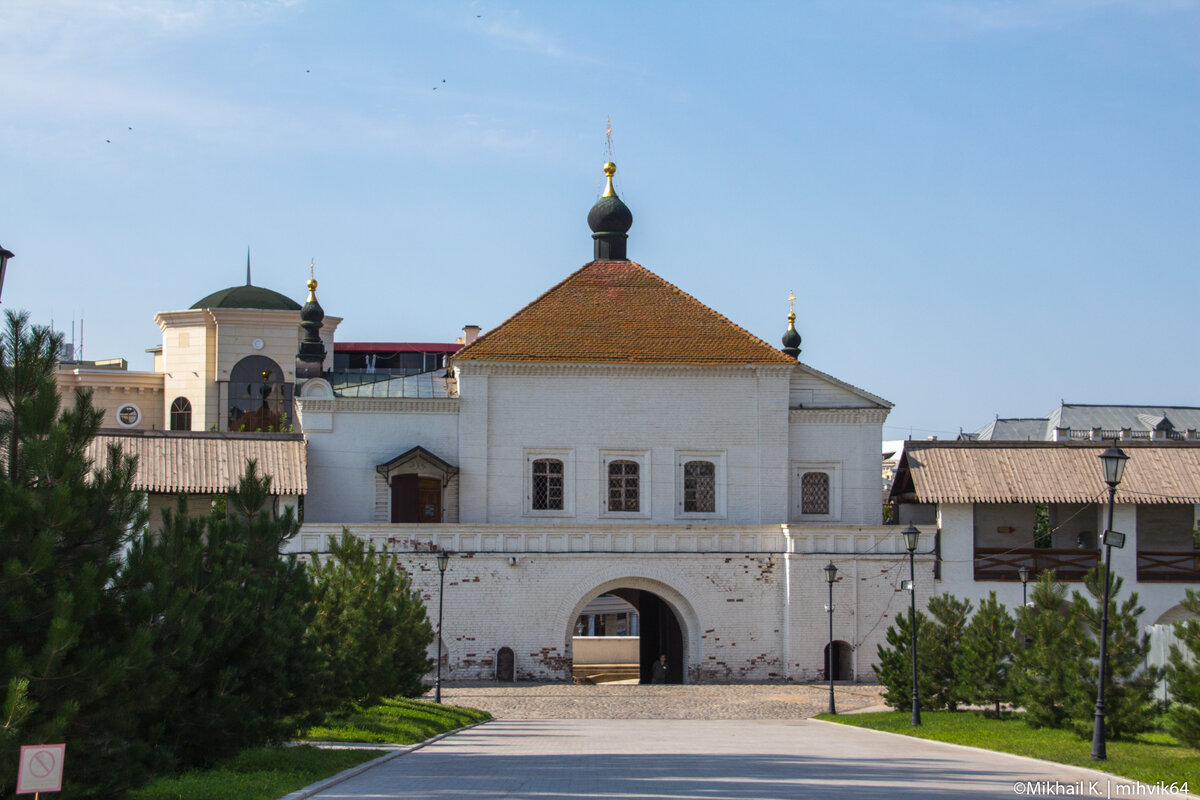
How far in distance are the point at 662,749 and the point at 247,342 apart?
3570 centimetres

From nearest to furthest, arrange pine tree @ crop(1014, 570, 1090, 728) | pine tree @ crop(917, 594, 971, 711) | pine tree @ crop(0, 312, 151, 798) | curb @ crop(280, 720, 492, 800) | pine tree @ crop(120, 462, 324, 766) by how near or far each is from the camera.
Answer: pine tree @ crop(0, 312, 151, 798) < pine tree @ crop(120, 462, 324, 766) < curb @ crop(280, 720, 492, 800) < pine tree @ crop(1014, 570, 1090, 728) < pine tree @ crop(917, 594, 971, 711)

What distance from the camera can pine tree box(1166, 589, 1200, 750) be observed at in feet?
55.4

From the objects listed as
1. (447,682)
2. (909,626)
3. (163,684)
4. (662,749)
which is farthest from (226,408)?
(163,684)

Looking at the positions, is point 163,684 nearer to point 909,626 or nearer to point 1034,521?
point 909,626

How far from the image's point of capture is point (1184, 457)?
1544 inches

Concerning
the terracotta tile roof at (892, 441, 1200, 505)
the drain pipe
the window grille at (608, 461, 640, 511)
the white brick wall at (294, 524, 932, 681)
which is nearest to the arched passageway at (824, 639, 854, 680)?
the white brick wall at (294, 524, 932, 681)

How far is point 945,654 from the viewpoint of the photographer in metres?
26.4

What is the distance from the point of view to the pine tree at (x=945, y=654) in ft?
86.4

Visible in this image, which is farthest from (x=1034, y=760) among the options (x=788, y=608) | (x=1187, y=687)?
(x=788, y=608)

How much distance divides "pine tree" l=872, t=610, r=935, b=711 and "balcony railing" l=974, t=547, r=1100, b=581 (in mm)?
11101

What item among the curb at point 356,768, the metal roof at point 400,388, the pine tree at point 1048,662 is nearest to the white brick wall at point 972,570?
the metal roof at point 400,388

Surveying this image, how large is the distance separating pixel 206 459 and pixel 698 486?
13.5 meters

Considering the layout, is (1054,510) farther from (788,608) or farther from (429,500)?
(429,500)

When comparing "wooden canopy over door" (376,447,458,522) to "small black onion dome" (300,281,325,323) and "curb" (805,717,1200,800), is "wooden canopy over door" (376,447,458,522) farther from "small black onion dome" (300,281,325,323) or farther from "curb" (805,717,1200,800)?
"curb" (805,717,1200,800)
